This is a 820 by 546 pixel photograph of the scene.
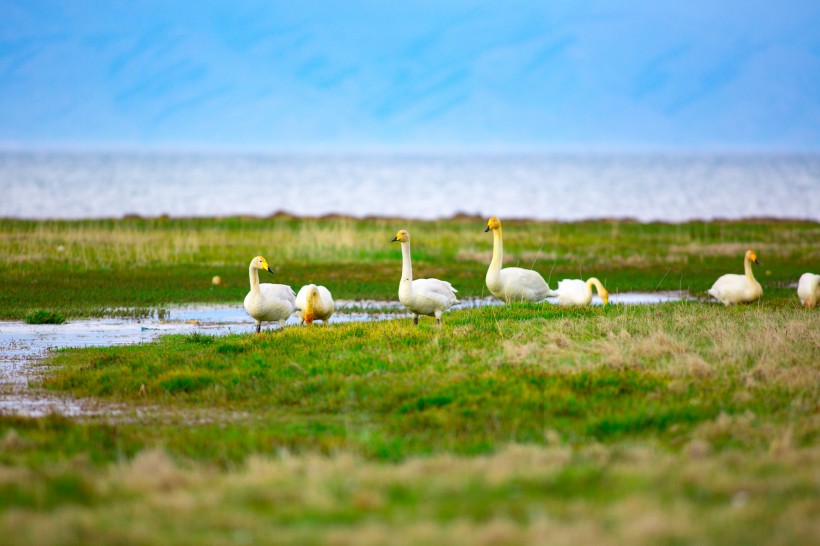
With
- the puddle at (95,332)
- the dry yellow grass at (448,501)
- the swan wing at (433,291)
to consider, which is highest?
the swan wing at (433,291)

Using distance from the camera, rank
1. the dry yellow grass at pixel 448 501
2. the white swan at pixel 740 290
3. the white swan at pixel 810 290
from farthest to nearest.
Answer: the white swan at pixel 740 290
the white swan at pixel 810 290
the dry yellow grass at pixel 448 501

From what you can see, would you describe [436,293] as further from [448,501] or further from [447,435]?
[448,501]

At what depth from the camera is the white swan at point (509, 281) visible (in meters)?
18.0

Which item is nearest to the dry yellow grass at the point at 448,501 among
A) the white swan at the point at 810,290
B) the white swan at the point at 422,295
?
the white swan at the point at 422,295

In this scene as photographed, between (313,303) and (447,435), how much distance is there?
26.3 feet

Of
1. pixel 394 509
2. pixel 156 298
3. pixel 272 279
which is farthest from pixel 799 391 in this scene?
pixel 272 279

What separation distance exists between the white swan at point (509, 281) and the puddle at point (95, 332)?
1863 mm

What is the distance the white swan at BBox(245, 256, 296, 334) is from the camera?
56.2 ft

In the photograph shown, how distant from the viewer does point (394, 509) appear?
686cm

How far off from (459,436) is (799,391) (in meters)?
4.02

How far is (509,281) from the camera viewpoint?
1828cm

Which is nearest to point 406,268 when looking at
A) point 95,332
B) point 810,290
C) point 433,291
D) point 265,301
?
point 433,291

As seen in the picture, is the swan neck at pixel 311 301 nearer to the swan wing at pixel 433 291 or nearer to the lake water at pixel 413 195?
the swan wing at pixel 433 291

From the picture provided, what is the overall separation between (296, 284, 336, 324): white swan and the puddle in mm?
1002
